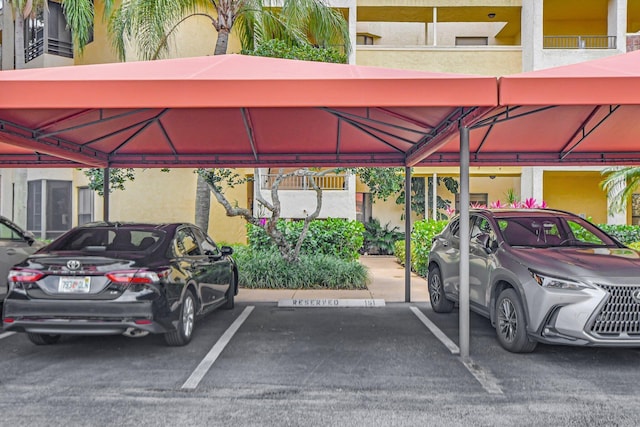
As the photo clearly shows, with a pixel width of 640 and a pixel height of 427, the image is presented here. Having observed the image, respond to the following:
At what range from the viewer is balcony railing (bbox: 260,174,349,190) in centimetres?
1709

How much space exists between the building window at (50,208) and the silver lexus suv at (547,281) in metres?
16.2

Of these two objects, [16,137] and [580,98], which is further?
[16,137]

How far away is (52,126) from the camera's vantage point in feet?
23.6

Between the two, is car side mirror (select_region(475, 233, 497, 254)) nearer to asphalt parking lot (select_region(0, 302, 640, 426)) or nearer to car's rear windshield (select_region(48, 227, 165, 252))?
asphalt parking lot (select_region(0, 302, 640, 426))

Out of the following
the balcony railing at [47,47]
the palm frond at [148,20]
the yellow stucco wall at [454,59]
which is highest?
the balcony railing at [47,47]

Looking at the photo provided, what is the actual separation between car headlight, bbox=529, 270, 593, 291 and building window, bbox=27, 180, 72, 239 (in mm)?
17859

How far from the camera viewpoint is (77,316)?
530 cm

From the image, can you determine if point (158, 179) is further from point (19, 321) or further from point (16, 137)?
point (19, 321)

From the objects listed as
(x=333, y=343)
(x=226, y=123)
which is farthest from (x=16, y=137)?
(x=333, y=343)

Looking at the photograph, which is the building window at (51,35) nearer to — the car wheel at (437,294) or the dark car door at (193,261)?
the dark car door at (193,261)

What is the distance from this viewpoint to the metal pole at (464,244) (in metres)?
5.76

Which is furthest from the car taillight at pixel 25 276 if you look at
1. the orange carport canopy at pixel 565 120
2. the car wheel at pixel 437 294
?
the car wheel at pixel 437 294

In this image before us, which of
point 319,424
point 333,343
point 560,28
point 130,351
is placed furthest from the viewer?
point 560,28

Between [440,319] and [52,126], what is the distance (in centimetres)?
645
